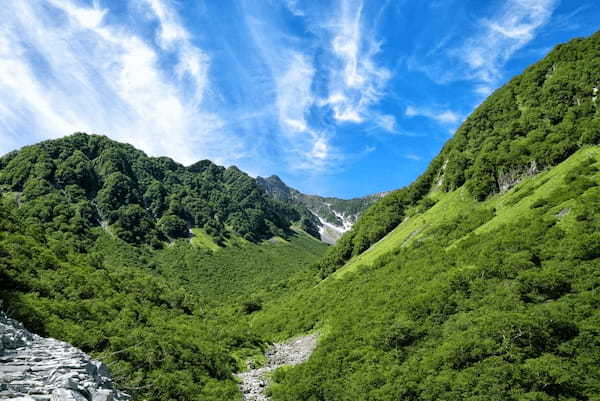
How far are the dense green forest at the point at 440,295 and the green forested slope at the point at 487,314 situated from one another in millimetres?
142

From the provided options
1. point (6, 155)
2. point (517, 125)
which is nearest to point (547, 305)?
point (517, 125)

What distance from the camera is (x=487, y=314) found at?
28.6 m

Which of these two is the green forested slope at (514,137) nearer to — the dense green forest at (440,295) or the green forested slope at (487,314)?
the dense green forest at (440,295)

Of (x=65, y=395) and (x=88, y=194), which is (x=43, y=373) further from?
(x=88, y=194)

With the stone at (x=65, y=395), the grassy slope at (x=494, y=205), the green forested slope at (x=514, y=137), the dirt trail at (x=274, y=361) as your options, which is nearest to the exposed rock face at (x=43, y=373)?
the stone at (x=65, y=395)

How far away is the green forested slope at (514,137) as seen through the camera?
180 ft

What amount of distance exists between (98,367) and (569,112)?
7329 cm

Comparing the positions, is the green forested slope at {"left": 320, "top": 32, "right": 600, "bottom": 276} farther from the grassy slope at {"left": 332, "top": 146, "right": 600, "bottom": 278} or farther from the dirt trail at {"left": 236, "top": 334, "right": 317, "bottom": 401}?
the dirt trail at {"left": 236, "top": 334, "right": 317, "bottom": 401}

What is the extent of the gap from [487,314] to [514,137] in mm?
50593

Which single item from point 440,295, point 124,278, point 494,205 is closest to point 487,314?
point 440,295

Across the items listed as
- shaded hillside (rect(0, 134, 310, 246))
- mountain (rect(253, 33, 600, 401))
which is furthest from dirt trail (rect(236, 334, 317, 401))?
shaded hillside (rect(0, 134, 310, 246))

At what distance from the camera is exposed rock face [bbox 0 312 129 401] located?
13.1 meters

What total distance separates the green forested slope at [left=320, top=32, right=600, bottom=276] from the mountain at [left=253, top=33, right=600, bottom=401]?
333 mm

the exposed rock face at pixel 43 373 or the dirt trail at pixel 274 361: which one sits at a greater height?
the exposed rock face at pixel 43 373
